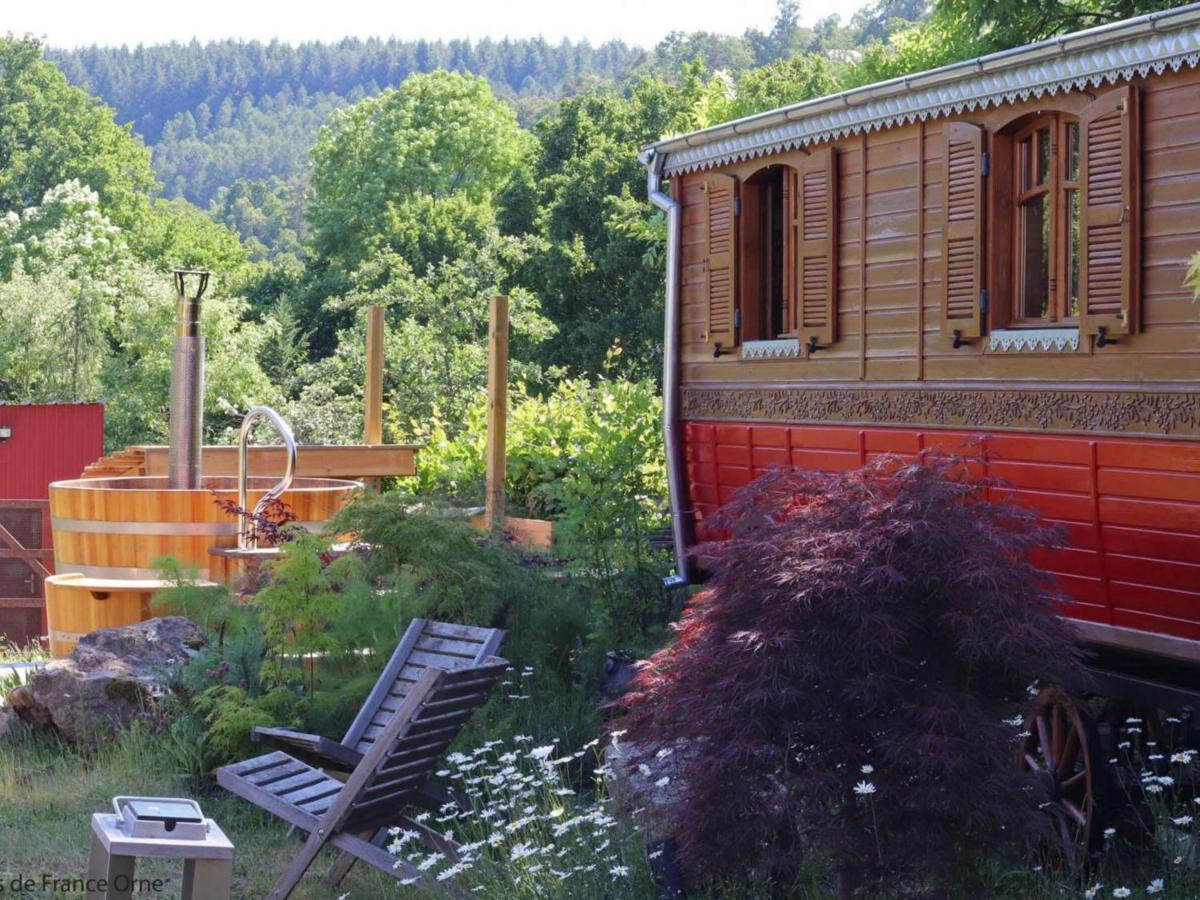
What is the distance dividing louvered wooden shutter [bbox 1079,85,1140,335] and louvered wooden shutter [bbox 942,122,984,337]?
689mm

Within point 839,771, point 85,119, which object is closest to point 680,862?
point 839,771

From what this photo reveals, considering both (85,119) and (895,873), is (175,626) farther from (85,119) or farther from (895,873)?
(85,119)

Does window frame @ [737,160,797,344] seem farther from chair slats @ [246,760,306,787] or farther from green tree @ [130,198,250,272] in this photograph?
green tree @ [130,198,250,272]

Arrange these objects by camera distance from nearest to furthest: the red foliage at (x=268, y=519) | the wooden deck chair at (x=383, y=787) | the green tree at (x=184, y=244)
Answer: the wooden deck chair at (x=383, y=787) < the red foliage at (x=268, y=519) < the green tree at (x=184, y=244)

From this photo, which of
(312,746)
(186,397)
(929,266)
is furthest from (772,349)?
(186,397)

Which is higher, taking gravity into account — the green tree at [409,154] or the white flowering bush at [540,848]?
the green tree at [409,154]

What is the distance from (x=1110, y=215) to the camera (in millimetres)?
6641

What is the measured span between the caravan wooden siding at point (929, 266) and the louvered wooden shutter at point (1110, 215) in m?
0.04

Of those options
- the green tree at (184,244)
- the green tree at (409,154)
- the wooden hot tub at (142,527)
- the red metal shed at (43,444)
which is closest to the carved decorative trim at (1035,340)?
the wooden hot tub at (142,527)

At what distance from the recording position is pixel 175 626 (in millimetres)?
9445

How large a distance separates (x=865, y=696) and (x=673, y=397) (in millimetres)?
4899

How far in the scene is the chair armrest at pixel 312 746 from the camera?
7.07 metres

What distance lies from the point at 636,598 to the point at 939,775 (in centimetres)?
521

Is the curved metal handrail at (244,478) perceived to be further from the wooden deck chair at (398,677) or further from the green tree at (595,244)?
the green tree at (595,244)
